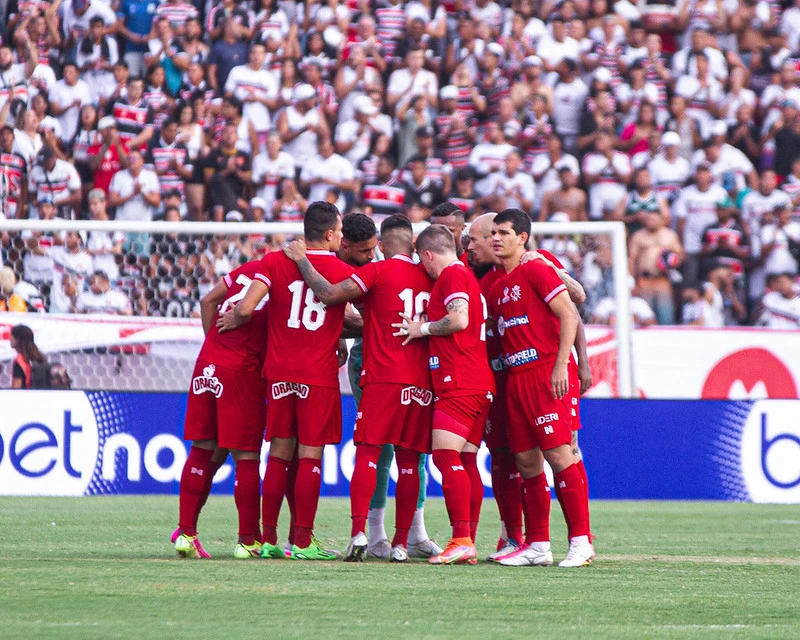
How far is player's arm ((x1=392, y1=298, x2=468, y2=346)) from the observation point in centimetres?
744

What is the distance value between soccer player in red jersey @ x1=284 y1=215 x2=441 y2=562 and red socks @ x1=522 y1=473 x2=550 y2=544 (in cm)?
64

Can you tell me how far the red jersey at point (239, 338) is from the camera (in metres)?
7.84

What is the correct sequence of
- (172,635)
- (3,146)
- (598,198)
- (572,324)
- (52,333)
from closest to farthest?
(172,635) < (572,324) < (52,333) < (3,146) < (598,198)

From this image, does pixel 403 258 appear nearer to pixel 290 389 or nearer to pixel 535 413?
pixel 290 389

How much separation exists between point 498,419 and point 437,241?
1.17 metres

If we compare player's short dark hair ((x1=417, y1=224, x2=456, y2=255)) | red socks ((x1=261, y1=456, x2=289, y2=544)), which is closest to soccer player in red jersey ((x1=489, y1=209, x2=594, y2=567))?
player's short dark hair ((x1=417, y1=224, x2=456, y2=255))

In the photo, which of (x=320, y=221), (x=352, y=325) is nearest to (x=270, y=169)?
(x=352, y=325)

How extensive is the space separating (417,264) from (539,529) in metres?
1.70

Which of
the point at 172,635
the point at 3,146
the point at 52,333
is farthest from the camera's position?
the point at 3,146

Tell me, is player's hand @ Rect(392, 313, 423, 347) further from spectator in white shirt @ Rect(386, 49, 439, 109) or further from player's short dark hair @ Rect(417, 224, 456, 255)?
spectator in white shirt @ Rect(386, 49, 439, 109)

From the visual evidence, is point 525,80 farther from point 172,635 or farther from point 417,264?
point 172,635

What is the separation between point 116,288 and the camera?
13586 mm

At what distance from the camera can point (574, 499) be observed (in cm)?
753

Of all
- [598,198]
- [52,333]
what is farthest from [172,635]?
[598,198]
